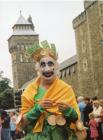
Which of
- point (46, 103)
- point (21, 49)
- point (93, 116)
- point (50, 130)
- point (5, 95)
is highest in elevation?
point (21, 49)

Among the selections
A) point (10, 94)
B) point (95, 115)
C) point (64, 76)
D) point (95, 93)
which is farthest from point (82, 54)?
point (95, 115)

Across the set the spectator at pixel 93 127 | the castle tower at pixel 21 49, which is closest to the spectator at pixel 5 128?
the spectator at pixel 93 127

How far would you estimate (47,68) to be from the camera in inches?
275

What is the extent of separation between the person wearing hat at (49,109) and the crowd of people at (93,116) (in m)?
8.35

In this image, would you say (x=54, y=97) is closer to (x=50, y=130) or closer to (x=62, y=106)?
(x=62, y=106)

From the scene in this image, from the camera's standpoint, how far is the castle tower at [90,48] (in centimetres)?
6309

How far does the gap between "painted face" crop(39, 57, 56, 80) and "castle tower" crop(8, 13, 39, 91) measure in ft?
415

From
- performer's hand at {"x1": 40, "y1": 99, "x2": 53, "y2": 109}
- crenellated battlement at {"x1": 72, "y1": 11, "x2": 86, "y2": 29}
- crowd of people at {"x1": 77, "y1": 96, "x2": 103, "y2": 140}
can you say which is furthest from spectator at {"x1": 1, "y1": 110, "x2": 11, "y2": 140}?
crenellated battlement at {"x1": 72, "y1": 11, "x2": 86, "y2": 29}

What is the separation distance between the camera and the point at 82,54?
72312mm

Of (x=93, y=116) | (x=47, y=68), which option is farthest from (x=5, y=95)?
(x=47, y=68)

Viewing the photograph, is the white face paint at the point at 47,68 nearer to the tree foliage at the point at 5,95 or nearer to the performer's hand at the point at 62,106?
the performer's hand at the point at 62,106

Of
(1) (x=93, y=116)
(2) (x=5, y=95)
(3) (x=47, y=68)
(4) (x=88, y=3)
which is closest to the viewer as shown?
(3) (x=47, y=68)

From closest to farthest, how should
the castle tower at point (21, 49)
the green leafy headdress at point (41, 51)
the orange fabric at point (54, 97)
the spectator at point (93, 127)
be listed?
the orange fabric at point (54, 97), the green leafy headdress at point (41, 51), the spectator at point (93, 127), the castle tower at point (21, 49)

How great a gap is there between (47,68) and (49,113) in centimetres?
57
